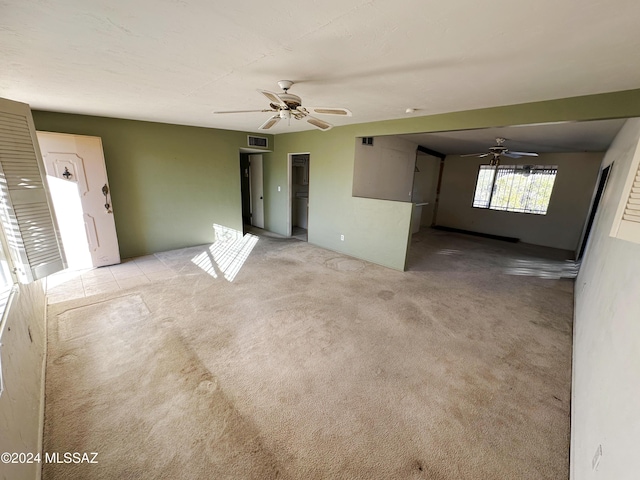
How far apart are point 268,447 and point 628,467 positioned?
1.60 m

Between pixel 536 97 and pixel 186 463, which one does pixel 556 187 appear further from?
pixel 186 463

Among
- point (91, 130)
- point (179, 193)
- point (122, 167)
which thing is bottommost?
point (179, 193)

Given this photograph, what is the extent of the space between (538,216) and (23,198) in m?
9.32

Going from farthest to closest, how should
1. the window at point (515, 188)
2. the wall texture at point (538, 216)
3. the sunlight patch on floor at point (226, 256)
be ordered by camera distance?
the window at point (515, 188) → the wall texture at point (538, 216) → the sunlight patch on floor at point (226, 256)

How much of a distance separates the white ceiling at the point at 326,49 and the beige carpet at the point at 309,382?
235cm

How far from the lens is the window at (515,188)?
662 centimetres

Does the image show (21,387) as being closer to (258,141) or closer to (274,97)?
(274,97)

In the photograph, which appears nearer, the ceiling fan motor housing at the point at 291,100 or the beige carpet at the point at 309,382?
the beige carpet at the point at 309,382

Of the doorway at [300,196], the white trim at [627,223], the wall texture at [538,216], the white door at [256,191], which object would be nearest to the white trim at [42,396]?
the white trim at [627,223]

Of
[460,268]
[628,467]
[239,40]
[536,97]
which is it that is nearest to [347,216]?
[460,268]

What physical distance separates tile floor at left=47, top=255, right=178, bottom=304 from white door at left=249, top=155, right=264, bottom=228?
300cm

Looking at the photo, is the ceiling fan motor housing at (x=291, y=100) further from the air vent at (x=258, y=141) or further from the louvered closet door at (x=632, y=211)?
the air vent at (x=258, y=141)

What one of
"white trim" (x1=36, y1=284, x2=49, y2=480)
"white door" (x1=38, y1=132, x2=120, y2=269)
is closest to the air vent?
"white door" (x1=38, y1=132, x2=120, y2=269)

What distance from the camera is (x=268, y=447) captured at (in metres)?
1.56
